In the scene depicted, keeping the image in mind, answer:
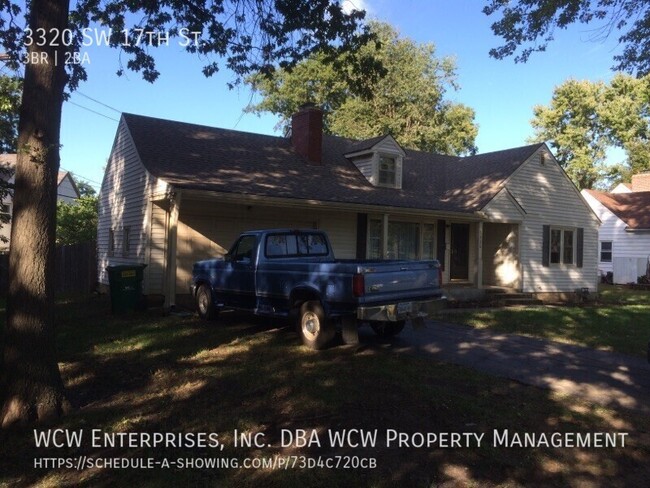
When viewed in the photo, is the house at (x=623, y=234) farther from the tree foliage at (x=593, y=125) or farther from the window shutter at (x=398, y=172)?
the window shutter at (x=398, y=172)

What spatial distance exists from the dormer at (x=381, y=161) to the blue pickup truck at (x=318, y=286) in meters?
7.98

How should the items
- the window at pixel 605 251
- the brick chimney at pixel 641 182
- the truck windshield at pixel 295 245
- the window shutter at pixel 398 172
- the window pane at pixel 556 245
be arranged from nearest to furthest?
1. the truck windshield at pixel 295 245
2. the window shutter at pixel 398 172
3. the window pane at pixel 556 245
4. the window at pixel 605 251
5. the brick chimney at pixel 641 182

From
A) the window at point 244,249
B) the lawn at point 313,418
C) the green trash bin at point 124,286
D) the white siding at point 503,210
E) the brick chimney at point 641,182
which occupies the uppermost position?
the brick chimney at point 641,182

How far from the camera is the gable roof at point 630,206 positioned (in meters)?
28.5

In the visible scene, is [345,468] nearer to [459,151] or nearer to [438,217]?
[438,217]

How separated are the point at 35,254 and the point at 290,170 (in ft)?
37.0

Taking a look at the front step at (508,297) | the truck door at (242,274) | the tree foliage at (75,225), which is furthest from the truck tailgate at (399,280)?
the tree foliage at (75,225)

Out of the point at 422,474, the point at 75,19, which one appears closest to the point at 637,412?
the point at 422,474

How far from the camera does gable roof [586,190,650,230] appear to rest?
28523 mm

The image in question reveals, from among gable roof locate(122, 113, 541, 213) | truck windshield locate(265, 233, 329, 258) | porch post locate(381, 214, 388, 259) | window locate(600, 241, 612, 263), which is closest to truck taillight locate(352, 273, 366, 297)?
truck windshield locate(265, 233, 329, 258)

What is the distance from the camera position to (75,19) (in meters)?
9.50

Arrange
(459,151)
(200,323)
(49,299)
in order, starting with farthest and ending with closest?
(459,151) → (200,323) → (49,299)

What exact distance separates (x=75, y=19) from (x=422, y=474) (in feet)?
31.4

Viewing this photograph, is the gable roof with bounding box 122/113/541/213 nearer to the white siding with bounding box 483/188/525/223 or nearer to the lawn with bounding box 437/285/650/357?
the white siding with bounding box 483/188/525/223
